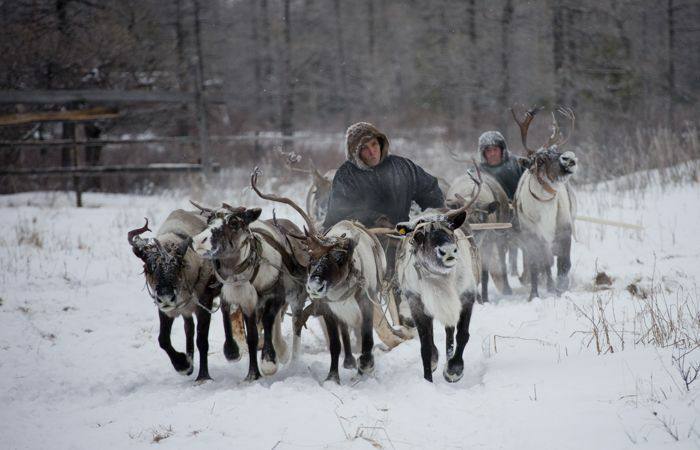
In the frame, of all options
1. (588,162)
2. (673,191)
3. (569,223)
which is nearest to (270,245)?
(569,223)

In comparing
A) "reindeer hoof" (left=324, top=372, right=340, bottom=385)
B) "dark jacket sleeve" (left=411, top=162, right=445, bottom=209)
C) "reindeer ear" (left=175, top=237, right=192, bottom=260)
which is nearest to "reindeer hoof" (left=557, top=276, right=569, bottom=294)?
"dark jacket sleeve" (left=411, top=162, right=445, bottom=209)

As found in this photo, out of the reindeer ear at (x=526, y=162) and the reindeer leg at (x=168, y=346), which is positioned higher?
the reindeer ear at (x=526, y=162)

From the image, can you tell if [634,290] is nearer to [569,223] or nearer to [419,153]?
[569,223]

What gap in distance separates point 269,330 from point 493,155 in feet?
16.1

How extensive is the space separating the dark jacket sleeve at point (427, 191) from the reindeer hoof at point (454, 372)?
191cm

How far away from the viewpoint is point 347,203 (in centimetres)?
650

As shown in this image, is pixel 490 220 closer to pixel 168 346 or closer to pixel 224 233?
pixel 224 233

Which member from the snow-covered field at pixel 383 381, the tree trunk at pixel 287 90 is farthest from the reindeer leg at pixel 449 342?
the tree trunk at pixel 287 90

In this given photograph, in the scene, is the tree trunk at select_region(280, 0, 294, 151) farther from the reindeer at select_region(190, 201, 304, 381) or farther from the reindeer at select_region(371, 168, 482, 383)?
the reindeer at select_region(371, 168, 482, 383)

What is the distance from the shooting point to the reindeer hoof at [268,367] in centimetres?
541

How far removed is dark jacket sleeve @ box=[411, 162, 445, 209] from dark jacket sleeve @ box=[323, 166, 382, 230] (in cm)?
47

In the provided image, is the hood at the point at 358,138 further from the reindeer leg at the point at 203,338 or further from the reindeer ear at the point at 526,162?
the reindeer ear at the point at 526,162

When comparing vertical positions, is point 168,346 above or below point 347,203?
below

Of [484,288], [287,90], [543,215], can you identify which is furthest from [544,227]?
[287,90]
